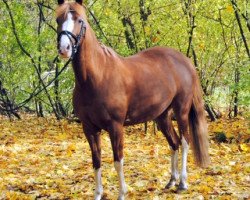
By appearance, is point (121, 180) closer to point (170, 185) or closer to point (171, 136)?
point (170, 185)

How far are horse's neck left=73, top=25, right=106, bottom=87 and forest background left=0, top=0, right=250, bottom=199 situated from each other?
1600 mm

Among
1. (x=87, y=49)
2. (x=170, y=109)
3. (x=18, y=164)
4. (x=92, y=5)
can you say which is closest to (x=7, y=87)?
(x=92, y=5)

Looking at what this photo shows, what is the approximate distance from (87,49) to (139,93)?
87cm

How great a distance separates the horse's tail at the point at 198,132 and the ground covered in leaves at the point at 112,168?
326 mm

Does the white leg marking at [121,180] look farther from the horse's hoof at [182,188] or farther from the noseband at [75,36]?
the noseband at [75,36]

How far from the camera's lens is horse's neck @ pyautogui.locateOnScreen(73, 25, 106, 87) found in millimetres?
4484

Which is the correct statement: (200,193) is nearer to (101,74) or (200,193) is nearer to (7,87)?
(101,74)

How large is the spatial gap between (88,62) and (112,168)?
2.85 m

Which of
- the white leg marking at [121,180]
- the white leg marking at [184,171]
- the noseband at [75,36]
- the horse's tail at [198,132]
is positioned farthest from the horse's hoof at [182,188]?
the noseband at [75,36]

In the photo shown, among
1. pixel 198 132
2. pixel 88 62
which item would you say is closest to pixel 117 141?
pixel 88 62

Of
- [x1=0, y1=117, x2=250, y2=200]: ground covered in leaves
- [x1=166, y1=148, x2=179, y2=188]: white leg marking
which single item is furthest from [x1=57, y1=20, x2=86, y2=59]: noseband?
[x1=166, y1=148, x2=179, y2=188]: white leg marking

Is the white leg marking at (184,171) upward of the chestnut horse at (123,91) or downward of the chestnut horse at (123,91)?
downward

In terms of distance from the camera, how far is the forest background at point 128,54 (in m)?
6.47

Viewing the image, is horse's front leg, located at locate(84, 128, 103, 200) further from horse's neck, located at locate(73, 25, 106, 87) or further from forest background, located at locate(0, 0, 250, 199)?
horse's neck, located at locate(73, 25, 106, 87)
